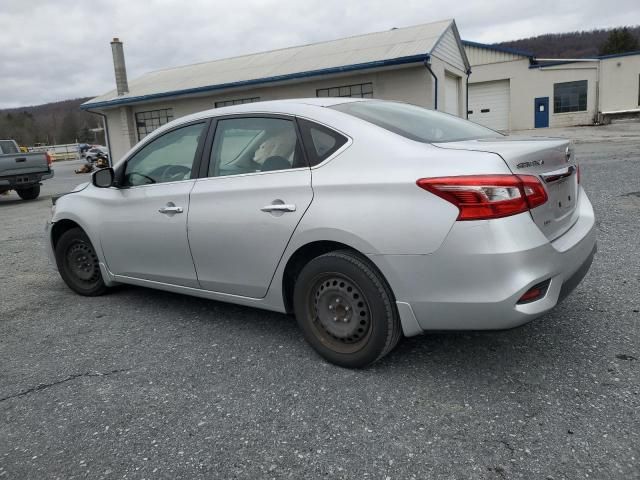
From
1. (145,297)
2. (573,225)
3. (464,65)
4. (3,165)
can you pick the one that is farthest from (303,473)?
(464,65)

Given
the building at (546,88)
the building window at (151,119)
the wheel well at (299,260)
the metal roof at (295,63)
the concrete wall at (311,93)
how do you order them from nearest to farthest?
the wheel well at (299,260) → the concrete wall at (311,93) → the metal roof at (295,63) → the building window at (151,119) → the building at (546,88)

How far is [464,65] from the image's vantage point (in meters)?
18.6

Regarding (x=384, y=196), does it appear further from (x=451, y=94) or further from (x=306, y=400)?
(x=451, y=94)

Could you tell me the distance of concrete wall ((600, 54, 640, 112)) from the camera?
3173cm

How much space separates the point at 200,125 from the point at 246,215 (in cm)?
93

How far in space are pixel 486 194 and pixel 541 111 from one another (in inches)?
1288

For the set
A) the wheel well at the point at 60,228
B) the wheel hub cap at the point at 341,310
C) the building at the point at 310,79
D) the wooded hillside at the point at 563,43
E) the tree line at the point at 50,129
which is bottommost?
the wheel hub cap at the point at 341,310

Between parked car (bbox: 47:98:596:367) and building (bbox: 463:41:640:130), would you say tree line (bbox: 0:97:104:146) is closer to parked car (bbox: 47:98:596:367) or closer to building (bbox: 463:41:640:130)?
building (bbox: 463:41:640:130)

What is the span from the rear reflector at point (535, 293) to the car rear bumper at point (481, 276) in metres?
0.02

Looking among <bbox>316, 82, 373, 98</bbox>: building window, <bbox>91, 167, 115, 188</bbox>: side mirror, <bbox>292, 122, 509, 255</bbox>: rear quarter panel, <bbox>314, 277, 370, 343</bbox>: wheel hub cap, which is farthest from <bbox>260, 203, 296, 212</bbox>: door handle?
<bbox>316, 82, 373, 98</bbox>: building window

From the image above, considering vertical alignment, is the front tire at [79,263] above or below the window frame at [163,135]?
below

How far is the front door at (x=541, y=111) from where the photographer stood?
31375mm

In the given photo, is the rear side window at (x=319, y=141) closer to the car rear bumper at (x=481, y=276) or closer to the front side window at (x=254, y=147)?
the front side window at (x=254, y=147)

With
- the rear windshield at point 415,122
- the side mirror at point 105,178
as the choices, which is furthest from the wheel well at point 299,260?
the side mirror at point 105,178
